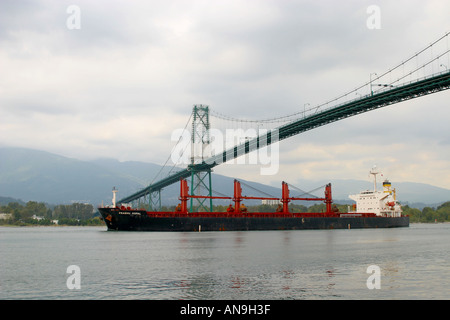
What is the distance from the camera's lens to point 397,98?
161 ft

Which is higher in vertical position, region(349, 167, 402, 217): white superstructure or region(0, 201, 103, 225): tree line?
region(349, 167, 402, 217): white superstructure

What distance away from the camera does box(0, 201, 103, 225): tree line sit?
132 meters

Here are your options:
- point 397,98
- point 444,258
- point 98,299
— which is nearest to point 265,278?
point 98,299

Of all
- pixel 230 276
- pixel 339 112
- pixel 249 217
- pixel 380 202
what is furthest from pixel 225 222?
pixel 230 276

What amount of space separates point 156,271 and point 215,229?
38192mm

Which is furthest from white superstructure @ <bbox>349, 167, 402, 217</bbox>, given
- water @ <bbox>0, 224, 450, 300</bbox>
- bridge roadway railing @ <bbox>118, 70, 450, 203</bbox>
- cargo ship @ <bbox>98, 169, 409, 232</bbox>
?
water @ <bbox>0, 224, 450, 300</bbox>

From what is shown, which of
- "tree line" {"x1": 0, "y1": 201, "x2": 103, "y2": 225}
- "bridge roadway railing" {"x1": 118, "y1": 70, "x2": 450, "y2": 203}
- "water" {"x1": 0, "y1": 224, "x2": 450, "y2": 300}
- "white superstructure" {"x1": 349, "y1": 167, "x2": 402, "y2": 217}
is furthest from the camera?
"tree line" {"x1": 0, "y1": 201, "x2": 103, "y2": 225}

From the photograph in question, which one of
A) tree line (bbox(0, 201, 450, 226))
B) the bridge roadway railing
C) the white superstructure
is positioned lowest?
tree line (bbox(0, 201, 450, 226))

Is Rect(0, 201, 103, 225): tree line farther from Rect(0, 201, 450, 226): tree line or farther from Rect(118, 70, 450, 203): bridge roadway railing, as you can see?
Rect(118, 70, 450, 203): bridge roadway railing

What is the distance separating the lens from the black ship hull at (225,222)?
52031mm

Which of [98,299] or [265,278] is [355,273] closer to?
[265,278]

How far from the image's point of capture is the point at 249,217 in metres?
58.4

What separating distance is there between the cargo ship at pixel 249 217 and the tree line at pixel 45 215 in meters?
76.0

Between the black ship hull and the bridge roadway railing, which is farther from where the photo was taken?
the black ship hull
